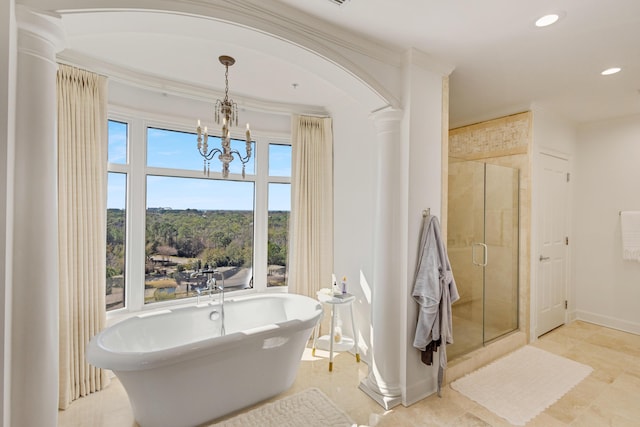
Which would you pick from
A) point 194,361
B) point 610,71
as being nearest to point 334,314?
point 194,361

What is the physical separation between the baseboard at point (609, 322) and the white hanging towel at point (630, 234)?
816 mm

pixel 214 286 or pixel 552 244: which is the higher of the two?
pixel 552 244

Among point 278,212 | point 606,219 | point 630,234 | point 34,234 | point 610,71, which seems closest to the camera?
point 34,234

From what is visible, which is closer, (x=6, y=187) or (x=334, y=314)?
(x=6, y=187)

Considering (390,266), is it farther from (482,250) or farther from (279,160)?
(279,160)

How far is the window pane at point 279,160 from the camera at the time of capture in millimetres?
3666

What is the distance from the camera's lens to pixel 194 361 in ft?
6.57

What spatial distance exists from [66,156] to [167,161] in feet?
2.93

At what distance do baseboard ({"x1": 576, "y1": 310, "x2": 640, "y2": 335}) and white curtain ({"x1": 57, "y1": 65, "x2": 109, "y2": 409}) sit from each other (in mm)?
5609

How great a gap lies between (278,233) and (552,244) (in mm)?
3431

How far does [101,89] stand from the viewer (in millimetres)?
2465

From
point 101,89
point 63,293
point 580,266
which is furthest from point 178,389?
point 580,266

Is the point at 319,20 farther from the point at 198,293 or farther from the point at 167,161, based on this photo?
the point at 198,293

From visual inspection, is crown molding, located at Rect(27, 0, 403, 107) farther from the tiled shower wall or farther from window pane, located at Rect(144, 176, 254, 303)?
window pane, located at Rect(144, 176, 254, 303)
